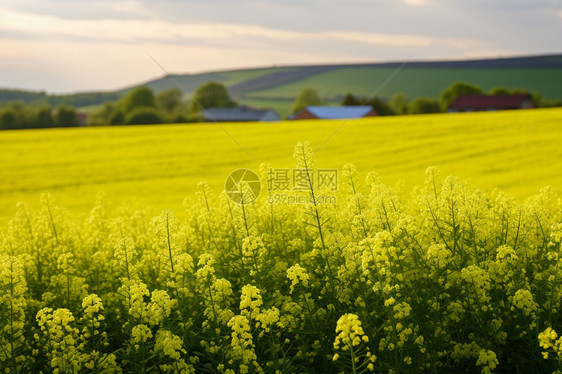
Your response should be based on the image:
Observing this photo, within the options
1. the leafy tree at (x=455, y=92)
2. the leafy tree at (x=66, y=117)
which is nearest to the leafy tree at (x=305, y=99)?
the leafy tree at (x=455, y=92)

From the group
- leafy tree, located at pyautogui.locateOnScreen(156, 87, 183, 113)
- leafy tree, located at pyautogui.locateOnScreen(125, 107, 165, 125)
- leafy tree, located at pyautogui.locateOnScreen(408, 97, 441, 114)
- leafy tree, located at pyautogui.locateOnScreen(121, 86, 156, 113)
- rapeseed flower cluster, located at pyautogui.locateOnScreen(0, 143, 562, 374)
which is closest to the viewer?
rapeseed flower cluster, located at pyautogui.locateOnScreen(0, 143, 562, 374)

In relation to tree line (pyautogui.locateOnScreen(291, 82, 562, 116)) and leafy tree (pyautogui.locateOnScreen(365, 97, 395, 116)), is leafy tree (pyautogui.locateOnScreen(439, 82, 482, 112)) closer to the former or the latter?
tree line (pyautogui.locateOnScreen(291, 82, 562, 116))

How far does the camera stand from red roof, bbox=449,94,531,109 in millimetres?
34562

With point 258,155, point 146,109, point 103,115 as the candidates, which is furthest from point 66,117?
point 258,155

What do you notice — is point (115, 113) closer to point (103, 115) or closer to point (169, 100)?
point (103, 115)

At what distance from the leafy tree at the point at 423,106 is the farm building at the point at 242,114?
18898 mm

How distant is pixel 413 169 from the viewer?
18.9 meters

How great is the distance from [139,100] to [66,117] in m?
6.93

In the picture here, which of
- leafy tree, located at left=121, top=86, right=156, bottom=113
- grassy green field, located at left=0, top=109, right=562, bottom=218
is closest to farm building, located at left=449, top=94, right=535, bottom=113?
grassy green field, located at left=0, top=109, right=562, bottom=218

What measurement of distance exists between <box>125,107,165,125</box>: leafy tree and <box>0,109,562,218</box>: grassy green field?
3.40 metres

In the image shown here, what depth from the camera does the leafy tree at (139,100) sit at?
33.8 meters

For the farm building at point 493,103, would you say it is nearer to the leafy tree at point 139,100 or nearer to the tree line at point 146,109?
the tree line at point 146,109

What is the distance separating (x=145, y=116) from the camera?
3391 cm

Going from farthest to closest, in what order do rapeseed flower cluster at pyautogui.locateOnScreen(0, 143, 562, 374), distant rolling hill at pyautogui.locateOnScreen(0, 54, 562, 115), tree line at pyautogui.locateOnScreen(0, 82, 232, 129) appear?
tree line at pyautogui.locateOnScreen(0, 82, 232, 129) < distant rolling hill at pyautogui.locateOnScreen(0, 54, 562, 115) < rapeseed flower cluster at pyautogui.locateOnScreen(0, 143, 562, 374)
